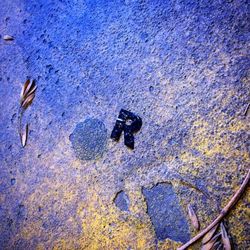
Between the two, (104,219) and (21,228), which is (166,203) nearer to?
(104,219)

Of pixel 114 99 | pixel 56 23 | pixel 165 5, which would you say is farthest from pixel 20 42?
pixel 165 5

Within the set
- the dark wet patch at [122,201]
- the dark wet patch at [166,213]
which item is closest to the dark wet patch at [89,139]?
the dark wet patch at [122,201]

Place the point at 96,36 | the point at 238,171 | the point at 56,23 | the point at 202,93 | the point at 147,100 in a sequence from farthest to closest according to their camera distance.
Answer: the point at 56,23 < the point at 96,36 < the point at 147,100 < the point at 202,93 < the point at 238,171

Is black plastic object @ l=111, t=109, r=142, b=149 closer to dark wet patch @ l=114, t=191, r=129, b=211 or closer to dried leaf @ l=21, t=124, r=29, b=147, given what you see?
dark wet patch @ l=114, t=191, r=129, b=211

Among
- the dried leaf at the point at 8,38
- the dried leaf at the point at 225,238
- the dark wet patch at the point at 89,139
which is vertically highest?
the dried leaf at the point at 8,38

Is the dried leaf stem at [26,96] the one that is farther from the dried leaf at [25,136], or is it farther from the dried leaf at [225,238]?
the dried leaf at [225,238]

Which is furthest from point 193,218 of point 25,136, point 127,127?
point 25,136
